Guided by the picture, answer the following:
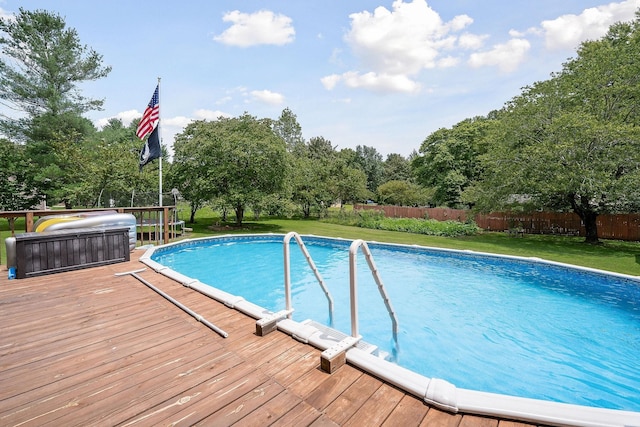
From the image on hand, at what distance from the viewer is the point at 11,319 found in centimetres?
319

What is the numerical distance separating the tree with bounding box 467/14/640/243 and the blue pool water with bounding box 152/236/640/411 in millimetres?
4628

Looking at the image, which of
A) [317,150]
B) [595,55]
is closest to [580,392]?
[595,55]

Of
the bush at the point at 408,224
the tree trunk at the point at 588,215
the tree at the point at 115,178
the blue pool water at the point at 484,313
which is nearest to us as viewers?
the blue pool water at the point at 484,313

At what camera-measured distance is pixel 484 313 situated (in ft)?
18.7

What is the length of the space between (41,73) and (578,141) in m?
24.2

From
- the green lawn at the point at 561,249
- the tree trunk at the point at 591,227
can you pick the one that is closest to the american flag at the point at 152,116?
the green lawn at the point at 561,249

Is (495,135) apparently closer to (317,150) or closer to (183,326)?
(183,326)

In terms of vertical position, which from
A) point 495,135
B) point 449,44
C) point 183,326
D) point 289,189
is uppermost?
point 449,44

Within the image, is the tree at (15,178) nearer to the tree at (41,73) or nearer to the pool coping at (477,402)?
the tree at (41,73)

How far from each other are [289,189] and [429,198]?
15.9m

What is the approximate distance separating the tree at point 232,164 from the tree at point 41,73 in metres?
6.44

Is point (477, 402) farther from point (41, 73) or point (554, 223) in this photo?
point (41, 73)

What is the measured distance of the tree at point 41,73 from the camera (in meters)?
14.4

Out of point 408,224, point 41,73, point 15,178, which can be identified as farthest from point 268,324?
point 41,73
